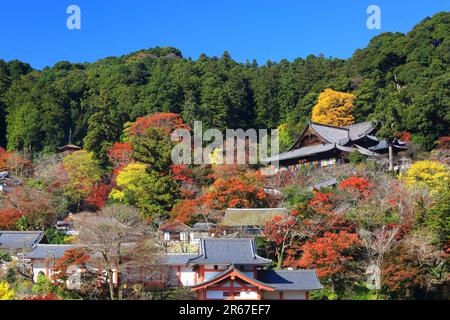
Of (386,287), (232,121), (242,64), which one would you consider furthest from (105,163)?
(242,64)

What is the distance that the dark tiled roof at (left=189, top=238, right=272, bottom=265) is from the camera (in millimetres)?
17438

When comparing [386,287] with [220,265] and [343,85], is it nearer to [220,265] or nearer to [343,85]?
[220,265]

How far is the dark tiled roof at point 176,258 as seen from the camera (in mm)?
19109

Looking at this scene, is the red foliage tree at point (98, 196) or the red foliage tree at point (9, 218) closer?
the red foliage tree at point (9, 218)

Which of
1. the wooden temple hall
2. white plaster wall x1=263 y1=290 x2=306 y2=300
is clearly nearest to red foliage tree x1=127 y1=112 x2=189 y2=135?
the wooden temple hall

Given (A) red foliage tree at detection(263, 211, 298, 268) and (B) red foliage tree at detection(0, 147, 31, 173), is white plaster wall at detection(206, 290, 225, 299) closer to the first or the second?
(A) red foliage tree at detection(263, 211, 298, 268)

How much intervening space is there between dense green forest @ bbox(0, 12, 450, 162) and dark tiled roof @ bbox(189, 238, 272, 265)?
571 inches

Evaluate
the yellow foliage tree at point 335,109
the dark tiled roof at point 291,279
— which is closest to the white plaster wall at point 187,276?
the dark tiled roof at point 291,279

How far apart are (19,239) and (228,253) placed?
9219 mm

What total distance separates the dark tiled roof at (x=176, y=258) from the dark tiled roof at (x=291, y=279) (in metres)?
2.90

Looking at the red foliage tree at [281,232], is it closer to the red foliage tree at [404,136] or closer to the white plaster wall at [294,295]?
the white plaster wall at [294,295]

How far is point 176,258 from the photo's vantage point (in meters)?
19.8

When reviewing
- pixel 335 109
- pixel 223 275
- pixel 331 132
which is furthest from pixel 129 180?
pixel 335 109
